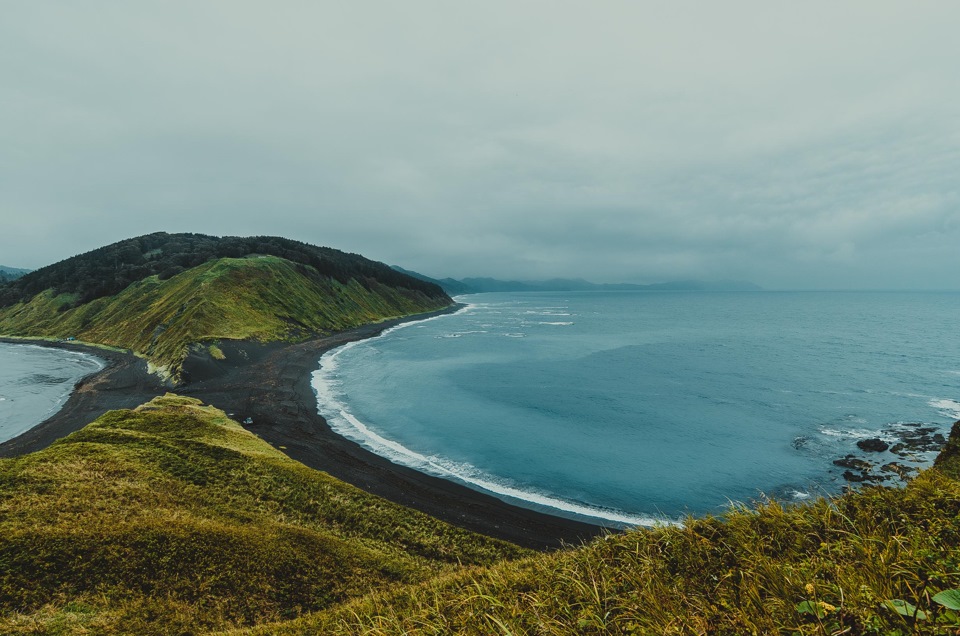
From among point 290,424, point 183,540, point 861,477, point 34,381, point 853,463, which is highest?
point 183,540

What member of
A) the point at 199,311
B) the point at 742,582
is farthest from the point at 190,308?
the point at 742,582

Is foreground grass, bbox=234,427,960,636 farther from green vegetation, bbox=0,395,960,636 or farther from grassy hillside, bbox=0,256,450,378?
grassy hillside, bbox=0,256,450,378

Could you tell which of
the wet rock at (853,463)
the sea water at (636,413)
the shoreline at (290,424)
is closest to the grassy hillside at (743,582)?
the shoreline at (290,424)

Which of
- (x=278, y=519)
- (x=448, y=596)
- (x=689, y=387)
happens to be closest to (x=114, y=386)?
(x=278, y=519)

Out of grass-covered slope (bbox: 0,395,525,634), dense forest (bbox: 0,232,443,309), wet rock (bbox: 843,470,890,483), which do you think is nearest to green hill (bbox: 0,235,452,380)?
dense forest (bbox: 0,232,443,309)

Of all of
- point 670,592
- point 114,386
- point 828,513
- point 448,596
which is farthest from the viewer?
point 114,386

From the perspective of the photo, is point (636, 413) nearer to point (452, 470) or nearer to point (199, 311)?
point (452, 470)

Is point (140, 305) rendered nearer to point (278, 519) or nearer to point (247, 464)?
point (247, 464)
